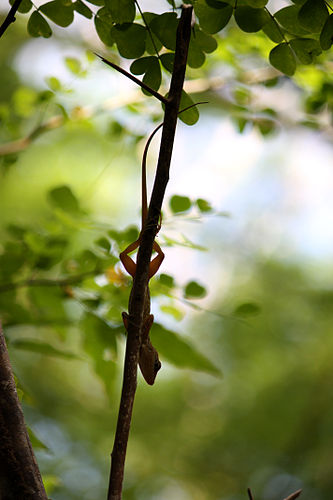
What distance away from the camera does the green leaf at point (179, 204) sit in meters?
1.15

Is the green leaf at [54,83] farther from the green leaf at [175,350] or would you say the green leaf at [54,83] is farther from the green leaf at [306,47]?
the green leaf at [306,47]

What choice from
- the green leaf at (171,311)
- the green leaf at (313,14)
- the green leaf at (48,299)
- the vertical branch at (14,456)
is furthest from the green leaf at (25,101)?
the vertical branch at (14,456)

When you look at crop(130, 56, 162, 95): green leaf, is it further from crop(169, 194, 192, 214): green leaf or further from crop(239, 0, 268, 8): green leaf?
crop(169, 194, 192, 214): green leaf

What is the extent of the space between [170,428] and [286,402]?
37.9 inches

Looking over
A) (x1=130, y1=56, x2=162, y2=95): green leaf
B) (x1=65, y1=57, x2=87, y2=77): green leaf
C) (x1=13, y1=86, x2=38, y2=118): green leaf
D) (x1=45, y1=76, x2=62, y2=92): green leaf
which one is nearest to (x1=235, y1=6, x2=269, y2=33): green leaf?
(x1=130, y1=56, x2=162, y2=95): green leaf

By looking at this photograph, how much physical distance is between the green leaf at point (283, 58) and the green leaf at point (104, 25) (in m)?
0.23

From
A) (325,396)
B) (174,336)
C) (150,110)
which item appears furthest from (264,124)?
(325,396)

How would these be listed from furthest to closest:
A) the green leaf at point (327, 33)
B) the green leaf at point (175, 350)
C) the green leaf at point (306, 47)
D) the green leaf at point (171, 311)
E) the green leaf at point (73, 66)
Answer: the green leaf at point (73, 66)
the green leaf at point (171, 311)
the green leaf at point (175, 350)
the green leaf at point (306, 47)
the green leaf at point (327, 33)

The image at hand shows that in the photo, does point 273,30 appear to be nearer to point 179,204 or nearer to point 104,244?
point 179,204

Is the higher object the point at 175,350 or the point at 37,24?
the point at 37,24

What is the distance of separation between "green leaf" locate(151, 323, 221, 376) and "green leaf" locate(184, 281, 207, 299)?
13 cm

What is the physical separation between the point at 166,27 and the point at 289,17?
0.57 ft

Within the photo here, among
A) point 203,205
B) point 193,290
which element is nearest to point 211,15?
point 203,205

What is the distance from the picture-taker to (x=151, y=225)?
52 cm
